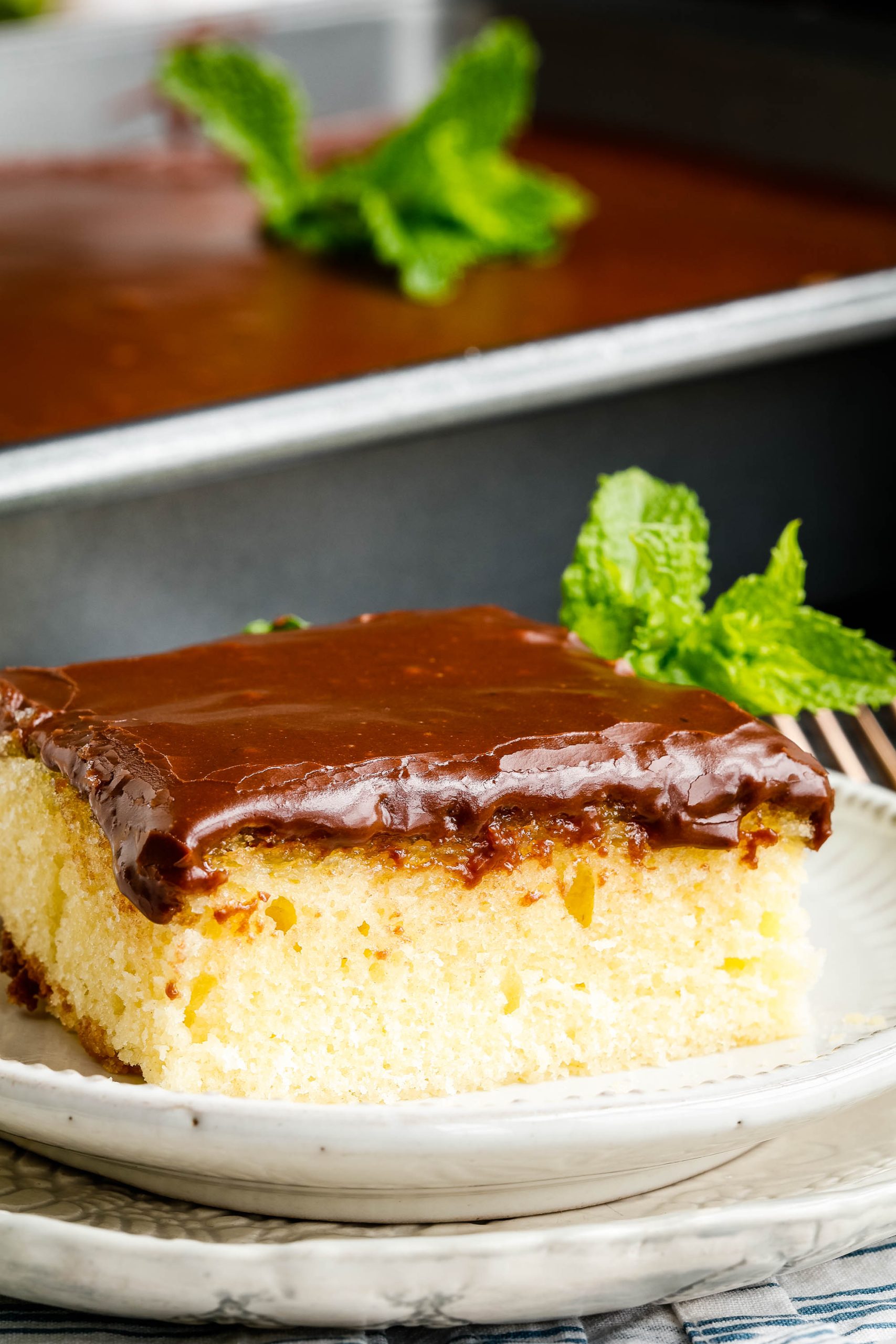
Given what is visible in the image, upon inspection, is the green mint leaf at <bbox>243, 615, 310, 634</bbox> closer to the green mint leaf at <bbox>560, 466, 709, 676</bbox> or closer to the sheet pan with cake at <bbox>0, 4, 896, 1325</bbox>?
the sheet pan with cake at <bbox>0, 4, 896, 1325</bbox>

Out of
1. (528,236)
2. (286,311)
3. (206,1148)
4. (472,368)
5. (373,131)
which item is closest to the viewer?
(206,1148)

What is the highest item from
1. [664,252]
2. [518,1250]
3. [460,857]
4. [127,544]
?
[664,252]

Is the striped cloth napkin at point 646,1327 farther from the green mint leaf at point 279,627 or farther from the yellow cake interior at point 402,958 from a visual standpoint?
the green mint leaf at point 279,627

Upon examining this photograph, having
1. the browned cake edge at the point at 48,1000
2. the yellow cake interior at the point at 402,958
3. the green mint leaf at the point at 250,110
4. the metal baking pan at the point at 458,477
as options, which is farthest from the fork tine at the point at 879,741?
the green mint leaf at the point at 250,110

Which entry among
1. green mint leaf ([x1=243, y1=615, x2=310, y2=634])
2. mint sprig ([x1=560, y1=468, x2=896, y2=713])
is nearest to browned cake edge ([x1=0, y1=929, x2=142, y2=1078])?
green mint leaf ([x1=243, y1=615, x2=310, y2=634])

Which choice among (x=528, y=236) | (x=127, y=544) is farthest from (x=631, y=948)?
(x=528, y=236)

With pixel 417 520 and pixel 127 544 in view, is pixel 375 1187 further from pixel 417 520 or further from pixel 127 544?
pixel 417 520
